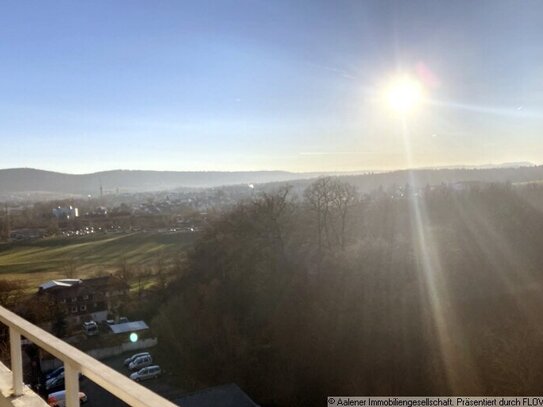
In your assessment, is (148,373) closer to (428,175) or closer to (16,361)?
(16,361)

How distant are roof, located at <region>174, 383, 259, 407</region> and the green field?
8.26 meters

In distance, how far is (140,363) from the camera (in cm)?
1282

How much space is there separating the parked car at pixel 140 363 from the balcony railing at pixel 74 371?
12128 mm

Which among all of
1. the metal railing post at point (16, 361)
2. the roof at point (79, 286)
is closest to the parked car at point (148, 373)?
the roof at point (79, 286)

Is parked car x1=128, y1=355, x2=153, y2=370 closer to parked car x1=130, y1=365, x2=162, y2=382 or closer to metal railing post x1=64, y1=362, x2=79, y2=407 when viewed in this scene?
parked car x1=130, y1=365, x2=162, y2=382

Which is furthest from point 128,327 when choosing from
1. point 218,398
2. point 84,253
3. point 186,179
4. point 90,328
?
point 186,179

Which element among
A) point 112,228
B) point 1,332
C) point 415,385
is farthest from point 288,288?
point 112,228

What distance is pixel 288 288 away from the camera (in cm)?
1583

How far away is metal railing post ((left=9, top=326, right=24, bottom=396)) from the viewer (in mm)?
1547

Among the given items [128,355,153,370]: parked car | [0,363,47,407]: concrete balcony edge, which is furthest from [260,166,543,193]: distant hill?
[0,363,47,407]: concrete balcony edge

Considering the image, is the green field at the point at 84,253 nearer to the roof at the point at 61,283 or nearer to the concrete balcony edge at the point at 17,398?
the roof at the point at 61,283

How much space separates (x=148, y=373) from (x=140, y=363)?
705 mm

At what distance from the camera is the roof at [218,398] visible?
10.6 metres

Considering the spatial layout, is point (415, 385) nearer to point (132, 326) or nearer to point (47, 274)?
point (132, 326)
